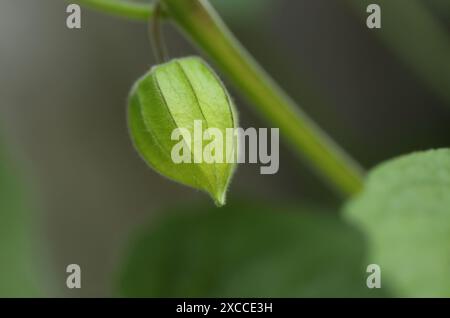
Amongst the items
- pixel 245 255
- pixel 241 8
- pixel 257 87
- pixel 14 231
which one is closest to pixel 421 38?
pixel 241 8

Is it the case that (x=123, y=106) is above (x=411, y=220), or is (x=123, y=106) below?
above

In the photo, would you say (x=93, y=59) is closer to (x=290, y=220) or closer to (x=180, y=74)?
(x=290, y=220)

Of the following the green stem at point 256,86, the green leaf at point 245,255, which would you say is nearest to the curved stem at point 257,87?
the green stem at point 256,86

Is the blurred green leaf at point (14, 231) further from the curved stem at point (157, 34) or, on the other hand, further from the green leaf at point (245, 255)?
the curved stem at point (157, 34)

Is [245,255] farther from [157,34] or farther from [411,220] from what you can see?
[411,220]

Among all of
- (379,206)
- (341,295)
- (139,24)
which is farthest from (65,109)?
(379,206)
